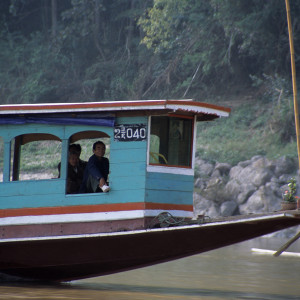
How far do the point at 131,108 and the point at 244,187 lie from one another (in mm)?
12143

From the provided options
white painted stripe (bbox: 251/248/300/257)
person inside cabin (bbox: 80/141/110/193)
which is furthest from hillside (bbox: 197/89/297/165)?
person inside cabin (bbox: 80/141/110/193)

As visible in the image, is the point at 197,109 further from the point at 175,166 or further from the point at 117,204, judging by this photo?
the point at 117,204

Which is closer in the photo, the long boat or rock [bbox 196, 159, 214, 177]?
the long boat

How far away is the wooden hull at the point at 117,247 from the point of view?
305 inches

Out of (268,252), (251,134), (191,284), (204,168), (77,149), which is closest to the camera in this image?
(77,149)

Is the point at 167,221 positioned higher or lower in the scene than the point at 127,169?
lower

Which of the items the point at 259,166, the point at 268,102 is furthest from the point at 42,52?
the point at 259,166

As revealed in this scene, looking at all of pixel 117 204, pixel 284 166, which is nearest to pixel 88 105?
pixel 117 204

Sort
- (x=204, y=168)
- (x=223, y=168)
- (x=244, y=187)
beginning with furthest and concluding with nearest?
1. (x=204, y=168)
2. (x=223, y=168)
3. (x=244, y=187)

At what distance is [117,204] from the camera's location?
8.30 meters

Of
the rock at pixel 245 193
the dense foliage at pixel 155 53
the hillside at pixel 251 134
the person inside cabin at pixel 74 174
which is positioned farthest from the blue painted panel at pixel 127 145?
the dense foliage at pixel 155 53

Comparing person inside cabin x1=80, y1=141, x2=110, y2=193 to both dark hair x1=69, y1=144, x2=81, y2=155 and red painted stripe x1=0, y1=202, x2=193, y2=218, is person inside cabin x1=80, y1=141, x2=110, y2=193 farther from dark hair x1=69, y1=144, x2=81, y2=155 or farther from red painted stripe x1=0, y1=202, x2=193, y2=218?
dark hair x1=69, y1=144, x2=81, y2=155

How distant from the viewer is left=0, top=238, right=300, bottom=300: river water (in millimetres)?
8094

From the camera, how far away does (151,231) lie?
7.90 metres
